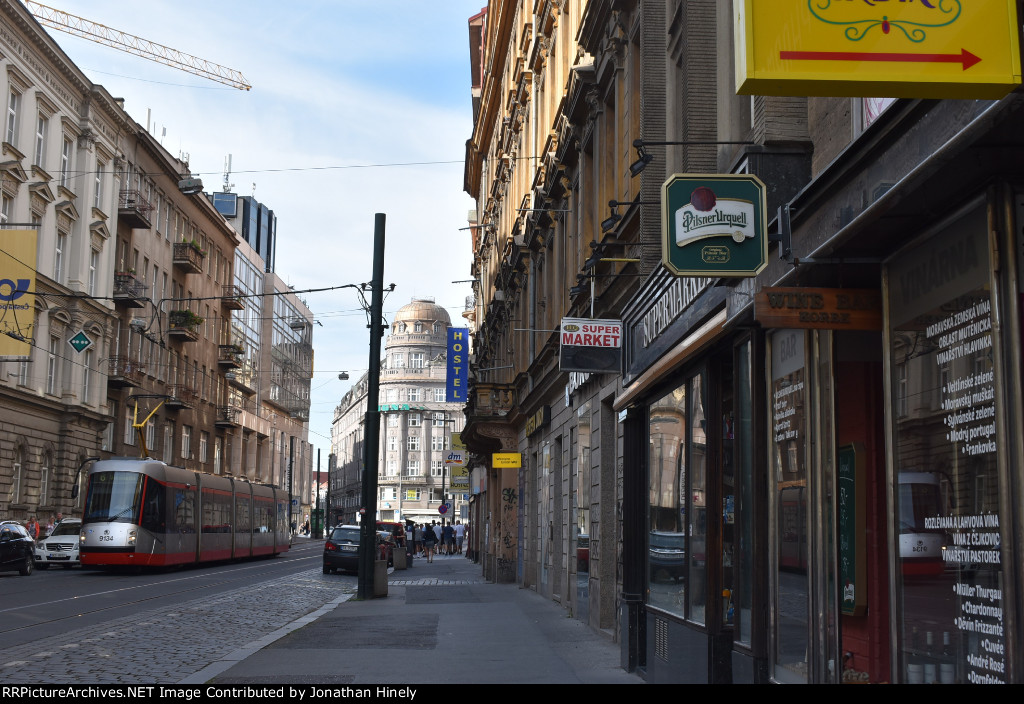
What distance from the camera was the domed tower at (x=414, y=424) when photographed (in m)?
137

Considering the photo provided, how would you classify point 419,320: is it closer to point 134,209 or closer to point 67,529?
point 134,209

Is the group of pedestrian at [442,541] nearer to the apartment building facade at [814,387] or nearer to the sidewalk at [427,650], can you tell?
the sidewalk at [427,650]

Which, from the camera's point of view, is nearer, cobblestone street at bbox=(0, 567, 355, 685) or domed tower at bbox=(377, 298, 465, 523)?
cobblestone street at bbox=(0, 567, 355, 685)

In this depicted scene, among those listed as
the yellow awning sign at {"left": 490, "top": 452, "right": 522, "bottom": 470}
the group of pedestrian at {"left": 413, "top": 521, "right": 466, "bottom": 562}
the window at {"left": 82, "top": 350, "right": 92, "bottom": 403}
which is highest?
the window at {"left": 82, "top": 350, "right": 92, "bottom": 403}

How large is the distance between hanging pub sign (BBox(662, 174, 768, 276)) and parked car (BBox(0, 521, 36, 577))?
91.8 ft

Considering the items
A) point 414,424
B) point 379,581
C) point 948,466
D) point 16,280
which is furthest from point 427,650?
point 414,424

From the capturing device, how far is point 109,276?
2020 inches

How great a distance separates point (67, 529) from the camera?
125ft

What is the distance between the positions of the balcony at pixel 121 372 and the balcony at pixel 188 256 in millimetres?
10193

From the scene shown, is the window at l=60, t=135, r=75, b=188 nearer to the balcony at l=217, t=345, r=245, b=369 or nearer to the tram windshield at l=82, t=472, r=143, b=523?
the tram windshield at l=82, t=472, r=143, b=523

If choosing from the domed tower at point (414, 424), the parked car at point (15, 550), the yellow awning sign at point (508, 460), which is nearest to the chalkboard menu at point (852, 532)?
the yellow awning sign at point (508, 460)

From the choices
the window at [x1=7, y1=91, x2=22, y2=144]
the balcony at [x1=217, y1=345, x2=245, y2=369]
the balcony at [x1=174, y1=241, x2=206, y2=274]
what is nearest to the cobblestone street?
the window at [x1=7, y1=91, x2=22, y2=144]

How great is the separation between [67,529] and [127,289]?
57.0ft

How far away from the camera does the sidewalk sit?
10445 mm
